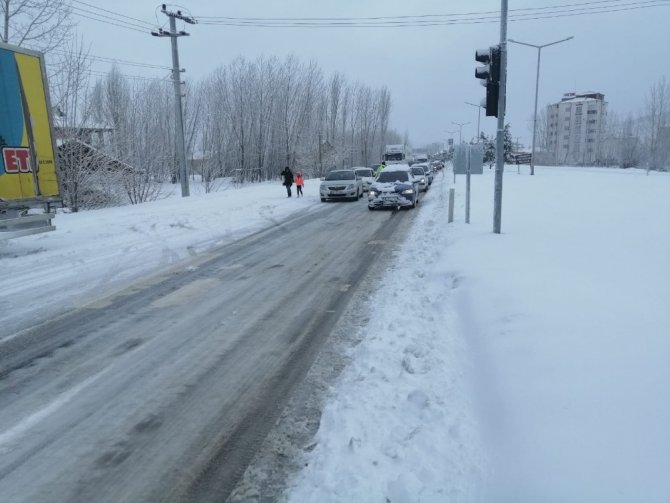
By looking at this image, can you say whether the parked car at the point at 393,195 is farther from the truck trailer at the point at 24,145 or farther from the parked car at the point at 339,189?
the truck trailer at the point at 24,145

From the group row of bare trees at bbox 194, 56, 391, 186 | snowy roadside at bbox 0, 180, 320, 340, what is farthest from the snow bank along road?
row of bare trees at bbox 194, 56, 391, 186

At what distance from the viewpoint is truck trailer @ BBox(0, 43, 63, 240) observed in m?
8.85

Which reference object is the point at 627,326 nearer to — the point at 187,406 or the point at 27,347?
the point at 187,406

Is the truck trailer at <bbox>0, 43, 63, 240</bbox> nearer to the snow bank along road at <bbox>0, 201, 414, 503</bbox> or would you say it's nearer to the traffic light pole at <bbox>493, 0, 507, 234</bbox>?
the snow bank along road at <bbox>0, 201, 414, 503</bbox>

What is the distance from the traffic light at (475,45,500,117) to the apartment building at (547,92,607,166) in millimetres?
125582

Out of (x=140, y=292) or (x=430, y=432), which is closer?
(x=430, y=432)

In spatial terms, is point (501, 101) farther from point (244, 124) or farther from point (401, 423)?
point (244, 124)

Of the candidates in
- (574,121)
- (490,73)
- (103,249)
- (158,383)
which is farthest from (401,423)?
(574,121)

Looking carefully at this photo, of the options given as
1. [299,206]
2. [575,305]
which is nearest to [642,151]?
[299,206]

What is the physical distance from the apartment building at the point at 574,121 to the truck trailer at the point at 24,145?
131m

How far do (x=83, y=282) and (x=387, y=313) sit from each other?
5482mm

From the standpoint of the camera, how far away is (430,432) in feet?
11.9

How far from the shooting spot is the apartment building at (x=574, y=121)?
413 feet

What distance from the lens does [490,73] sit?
10039 millimetres
